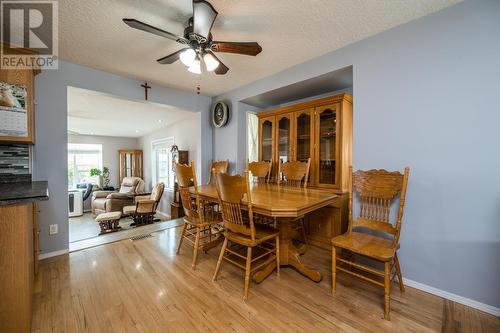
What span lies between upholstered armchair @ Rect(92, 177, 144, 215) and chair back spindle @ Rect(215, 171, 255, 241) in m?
5.53

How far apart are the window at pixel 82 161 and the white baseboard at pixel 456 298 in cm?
932

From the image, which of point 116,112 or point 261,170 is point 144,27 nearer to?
point 261,170

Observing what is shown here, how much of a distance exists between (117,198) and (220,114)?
4.46 meters

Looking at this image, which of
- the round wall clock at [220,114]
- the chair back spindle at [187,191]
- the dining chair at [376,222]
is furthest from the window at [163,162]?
the dining chair at [376,222]

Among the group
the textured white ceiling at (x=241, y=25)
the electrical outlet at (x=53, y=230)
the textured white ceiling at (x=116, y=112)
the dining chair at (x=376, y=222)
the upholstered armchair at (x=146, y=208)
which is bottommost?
the upholstered armchair at (x=146, y=208)

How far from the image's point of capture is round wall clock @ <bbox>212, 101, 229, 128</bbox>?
3.68 meters

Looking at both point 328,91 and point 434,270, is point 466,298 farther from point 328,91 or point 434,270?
point 328,91

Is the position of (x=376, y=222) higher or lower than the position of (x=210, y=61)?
lower

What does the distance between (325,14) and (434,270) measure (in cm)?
238

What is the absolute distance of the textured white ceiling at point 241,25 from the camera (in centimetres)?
164

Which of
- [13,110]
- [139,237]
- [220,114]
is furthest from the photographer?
[220,114]

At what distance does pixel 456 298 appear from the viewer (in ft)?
5.32

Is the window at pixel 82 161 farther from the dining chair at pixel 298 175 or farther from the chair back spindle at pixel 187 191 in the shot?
the dining chair at pixel 298 175

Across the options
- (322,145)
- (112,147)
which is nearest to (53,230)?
(322,145)
